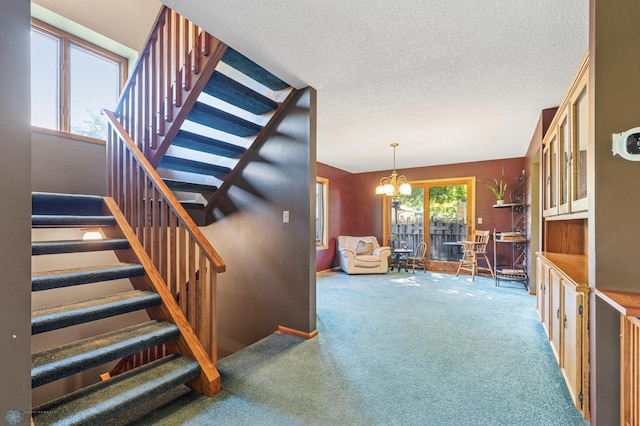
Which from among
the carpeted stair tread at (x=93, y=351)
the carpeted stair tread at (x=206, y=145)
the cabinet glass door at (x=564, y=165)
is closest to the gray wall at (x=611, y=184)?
the cabinet glass door at (x=564, y=165)

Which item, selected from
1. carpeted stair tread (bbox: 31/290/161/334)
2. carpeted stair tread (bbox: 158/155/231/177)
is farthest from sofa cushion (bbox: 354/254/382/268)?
carpeted stair tread (bbox: 31/290/161/334)

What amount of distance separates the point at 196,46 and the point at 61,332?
3.12 meters

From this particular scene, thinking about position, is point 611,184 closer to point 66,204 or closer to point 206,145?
point 206,145

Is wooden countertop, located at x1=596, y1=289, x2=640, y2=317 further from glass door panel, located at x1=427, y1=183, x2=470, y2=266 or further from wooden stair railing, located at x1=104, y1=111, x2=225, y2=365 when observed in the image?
glass door panel, located at x1=427, y1=183, x2=470, y2=266

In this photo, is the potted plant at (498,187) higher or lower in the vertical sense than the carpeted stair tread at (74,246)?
higher

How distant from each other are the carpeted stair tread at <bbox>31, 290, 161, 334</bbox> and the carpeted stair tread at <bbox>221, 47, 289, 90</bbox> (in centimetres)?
195

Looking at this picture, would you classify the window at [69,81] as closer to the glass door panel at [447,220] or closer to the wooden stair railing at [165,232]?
the wooden stair railing at [165,232]

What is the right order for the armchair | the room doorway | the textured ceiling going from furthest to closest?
the room doorway → the armchair → the textured ceiling

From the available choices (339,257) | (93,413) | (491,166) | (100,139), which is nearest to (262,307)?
(93,413)

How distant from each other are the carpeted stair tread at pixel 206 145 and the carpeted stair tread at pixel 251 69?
2.41ft

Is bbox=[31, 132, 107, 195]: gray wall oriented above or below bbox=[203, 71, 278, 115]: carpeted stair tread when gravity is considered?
below

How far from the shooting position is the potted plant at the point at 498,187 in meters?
5.51

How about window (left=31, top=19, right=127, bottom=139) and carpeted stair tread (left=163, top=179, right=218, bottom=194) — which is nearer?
carpeted stair tread (left=163, top=179, right=218, bottom=194)

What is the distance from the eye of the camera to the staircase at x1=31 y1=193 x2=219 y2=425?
5.04 feet
